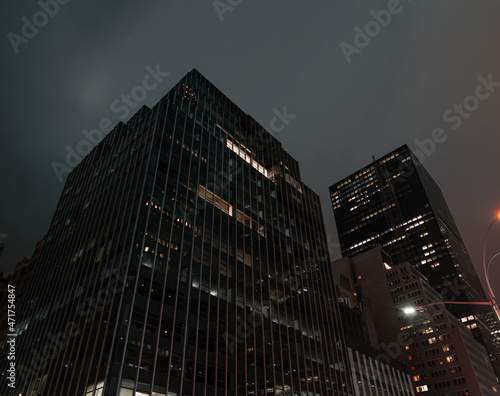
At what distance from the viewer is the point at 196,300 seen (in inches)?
1822

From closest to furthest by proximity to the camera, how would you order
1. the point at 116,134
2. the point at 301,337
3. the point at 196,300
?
the point at 196,300
the point at 301,337
the point at 116,134

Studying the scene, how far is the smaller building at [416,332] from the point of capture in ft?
386

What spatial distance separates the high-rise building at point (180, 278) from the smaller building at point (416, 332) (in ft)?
189

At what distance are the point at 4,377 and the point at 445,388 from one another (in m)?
125

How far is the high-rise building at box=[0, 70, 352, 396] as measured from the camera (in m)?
39.1

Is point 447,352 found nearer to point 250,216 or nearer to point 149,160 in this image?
point 250,216

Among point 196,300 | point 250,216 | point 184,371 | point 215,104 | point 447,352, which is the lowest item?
point 184,371

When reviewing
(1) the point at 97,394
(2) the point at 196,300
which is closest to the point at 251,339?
(2) the point at 196,300

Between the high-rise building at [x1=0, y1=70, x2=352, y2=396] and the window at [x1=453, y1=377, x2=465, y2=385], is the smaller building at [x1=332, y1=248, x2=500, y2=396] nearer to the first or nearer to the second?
the window at [x1=453, y1=377, x2=465, y2=385]

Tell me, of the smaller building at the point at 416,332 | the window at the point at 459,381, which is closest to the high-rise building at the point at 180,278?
the smaller building at the point at 416,332

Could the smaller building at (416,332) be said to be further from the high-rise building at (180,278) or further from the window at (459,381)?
Answer: the high-rise building at (180,278)

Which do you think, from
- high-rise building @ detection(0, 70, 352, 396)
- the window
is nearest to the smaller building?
the window

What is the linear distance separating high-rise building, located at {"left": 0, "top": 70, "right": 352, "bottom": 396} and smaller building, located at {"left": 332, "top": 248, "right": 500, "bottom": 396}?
57.7 m

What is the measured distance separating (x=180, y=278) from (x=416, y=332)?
373 feet
